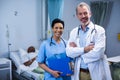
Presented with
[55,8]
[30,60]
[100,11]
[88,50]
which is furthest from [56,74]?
[100,11]

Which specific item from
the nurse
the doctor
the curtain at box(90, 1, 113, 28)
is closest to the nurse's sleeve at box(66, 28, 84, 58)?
the doctor

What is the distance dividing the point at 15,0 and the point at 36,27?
783mm

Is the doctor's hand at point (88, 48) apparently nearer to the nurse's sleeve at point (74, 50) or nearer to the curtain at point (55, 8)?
the nurse's sleeve at point (74, 50)

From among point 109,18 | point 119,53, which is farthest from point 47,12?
point 119,53

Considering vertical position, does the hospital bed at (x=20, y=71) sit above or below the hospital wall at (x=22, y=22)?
below

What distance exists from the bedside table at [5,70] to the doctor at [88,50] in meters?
2.28

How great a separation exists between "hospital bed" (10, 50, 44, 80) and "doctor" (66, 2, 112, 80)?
1578mm

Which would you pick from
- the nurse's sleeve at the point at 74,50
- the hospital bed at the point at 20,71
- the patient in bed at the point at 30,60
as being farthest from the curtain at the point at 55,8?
the nurse's sleeve at the point at 74,50

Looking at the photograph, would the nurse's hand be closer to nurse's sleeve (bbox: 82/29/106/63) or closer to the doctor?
the doctor

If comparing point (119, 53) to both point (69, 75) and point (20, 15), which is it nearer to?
point (20, 15)

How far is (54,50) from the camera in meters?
2.21

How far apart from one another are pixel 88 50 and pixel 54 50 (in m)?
0.45

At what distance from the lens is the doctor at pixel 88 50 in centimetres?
190

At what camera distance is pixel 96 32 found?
1940 millimetres
